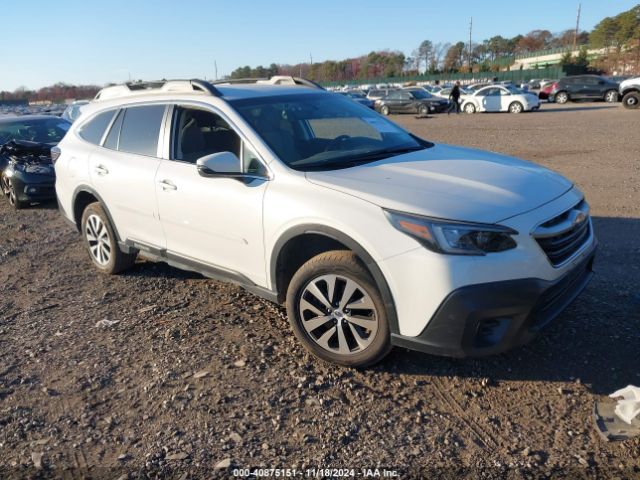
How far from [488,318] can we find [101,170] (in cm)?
391

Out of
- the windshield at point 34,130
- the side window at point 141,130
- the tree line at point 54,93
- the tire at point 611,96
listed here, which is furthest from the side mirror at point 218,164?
the tree line at point 54,93

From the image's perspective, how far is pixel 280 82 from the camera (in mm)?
5219

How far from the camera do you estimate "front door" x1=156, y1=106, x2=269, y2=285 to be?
12.5 ft

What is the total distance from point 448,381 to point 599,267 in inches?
97.1

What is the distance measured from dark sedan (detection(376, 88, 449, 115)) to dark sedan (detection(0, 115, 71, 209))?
81.2ft

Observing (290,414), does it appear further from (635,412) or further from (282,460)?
(635,412)

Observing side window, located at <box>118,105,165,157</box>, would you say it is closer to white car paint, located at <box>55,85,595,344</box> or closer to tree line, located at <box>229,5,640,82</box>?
white car paint, located at <box>55,85,595,344</box>

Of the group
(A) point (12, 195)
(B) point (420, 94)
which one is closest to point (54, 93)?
(B) point (420, 94)

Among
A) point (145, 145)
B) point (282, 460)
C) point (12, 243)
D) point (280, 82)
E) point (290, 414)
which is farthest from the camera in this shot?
point (12, 243)

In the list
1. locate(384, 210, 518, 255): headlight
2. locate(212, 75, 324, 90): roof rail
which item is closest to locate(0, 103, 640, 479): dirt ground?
locate(384, 210, 518, 255): headlight

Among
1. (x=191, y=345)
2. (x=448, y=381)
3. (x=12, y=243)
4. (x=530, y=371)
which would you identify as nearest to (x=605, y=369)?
(x=530, y=371)

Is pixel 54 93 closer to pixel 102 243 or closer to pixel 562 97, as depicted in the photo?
pixel 562 97

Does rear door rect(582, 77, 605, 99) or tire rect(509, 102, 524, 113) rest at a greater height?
rear door rect(582, 77, 605, 99)

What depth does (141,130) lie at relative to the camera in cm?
484
